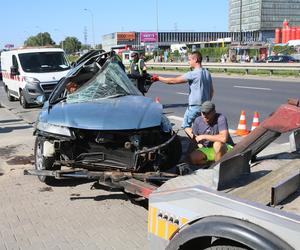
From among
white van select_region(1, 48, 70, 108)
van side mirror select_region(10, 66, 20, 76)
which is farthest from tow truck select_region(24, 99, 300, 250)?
van side mirror select_region(10, 66, 20, 76)

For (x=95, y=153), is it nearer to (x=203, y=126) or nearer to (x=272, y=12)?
(x=203, y=126)

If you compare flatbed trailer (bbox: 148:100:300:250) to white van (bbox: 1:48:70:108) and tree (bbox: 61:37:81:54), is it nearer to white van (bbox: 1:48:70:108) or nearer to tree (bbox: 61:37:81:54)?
white van (bbox: 1:48:70:108)

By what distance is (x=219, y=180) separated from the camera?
2.78 meters

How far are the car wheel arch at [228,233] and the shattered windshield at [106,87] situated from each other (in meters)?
3.94

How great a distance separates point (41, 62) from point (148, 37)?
12991 centimetres

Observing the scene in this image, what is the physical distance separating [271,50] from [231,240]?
239ft

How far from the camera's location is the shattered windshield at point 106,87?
6.49 metres

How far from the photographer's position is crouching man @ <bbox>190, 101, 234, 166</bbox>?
19.2 ft

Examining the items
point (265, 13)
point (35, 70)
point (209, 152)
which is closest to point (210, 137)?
point (209, 152)

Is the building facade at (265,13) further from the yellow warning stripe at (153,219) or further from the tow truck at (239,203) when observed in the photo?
the yellow warning stripe at (153,219)

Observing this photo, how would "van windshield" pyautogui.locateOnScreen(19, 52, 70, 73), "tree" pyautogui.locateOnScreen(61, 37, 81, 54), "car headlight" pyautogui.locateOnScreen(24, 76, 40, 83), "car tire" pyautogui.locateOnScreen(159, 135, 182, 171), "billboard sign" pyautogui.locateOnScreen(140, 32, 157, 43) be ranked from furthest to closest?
"tree" pyautogui.locateOnScreen(61, 37, 81, 54) < "billboard sign" pyautogui.locateOnScreen(140, 32, 157, 43) < "van windshield" pyautogui.locateOnScreen(19, 52, 70, 73) < "car headlight" pyautogui.locateOnScreen(24, 76, 40, 83) < "car tire" pyautogui.locateOnScreen(159, 135, 182, 171)

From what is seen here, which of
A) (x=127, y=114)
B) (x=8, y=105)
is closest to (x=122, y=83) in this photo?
(x=127, y=114)

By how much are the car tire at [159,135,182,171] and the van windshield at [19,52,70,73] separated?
37.0 feet

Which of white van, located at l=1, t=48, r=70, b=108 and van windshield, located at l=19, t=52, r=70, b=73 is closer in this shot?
white van, located at l=1, t=48, r=70, b=108
